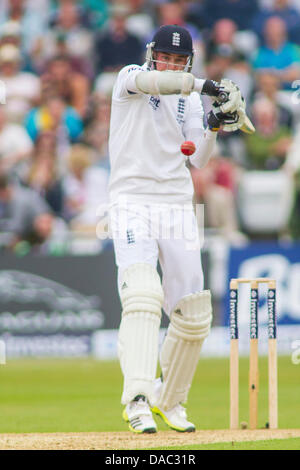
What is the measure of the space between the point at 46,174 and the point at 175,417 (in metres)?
7.81

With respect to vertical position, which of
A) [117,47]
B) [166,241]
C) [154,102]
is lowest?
[166,241]

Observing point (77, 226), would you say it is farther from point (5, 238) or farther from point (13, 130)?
point (13, 130)

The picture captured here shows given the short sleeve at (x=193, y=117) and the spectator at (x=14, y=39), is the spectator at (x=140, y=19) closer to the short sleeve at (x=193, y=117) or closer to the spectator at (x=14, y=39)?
the spectator at (x=14, y=39)

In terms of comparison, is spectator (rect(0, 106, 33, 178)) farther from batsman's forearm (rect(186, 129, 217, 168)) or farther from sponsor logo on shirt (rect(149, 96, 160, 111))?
sponsor logo on shirt (rect(149, 96, 160, 111))

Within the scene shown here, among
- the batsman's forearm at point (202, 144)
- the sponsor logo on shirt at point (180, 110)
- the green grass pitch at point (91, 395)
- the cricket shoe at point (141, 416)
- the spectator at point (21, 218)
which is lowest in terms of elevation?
the cricket shoe at point (141, 416)

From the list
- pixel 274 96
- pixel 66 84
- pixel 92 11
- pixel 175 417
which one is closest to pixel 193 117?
pixel 175 417

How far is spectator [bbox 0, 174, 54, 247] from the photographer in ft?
42.3

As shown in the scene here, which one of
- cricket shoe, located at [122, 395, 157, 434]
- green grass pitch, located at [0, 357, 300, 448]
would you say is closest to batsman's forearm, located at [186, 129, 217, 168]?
cricket shoe, located at [122, 395, 157, 434]

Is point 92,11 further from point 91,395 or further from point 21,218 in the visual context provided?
point 91,395

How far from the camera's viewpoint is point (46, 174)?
44.7ft

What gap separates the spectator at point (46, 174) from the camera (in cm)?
1352

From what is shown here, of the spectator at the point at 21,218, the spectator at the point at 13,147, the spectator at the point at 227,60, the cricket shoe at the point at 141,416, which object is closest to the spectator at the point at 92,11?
the spectator at the point at 227,60
